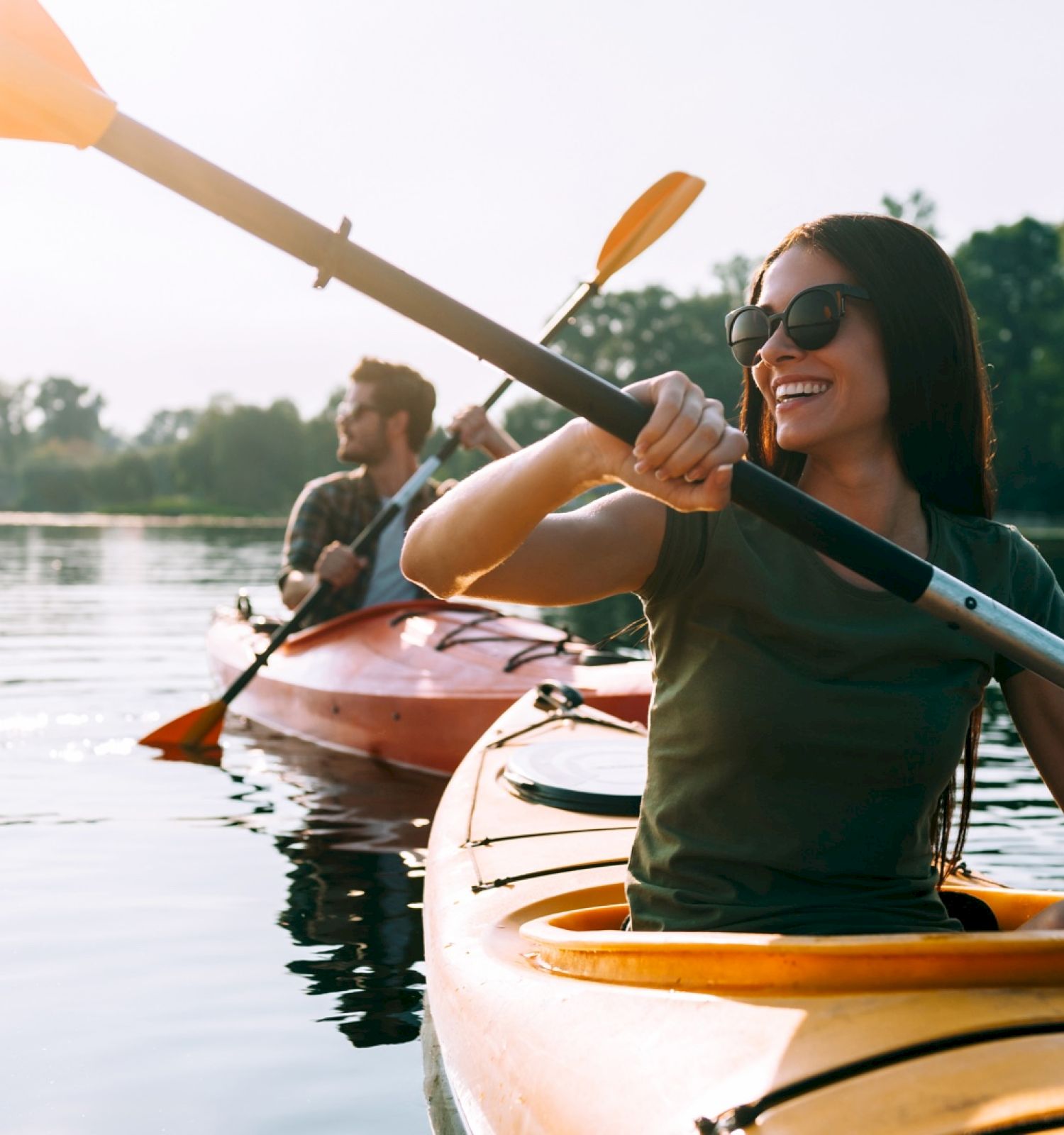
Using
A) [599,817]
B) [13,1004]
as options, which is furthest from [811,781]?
[13,1004]

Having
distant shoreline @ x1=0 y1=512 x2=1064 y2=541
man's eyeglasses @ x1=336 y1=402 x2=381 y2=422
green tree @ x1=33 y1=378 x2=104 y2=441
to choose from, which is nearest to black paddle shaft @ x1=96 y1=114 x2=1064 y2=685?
man's eyeglasses @ x1=336 y1=402 x2=381 y2=422

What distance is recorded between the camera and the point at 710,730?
186cm

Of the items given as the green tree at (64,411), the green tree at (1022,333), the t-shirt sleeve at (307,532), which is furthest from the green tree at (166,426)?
the t-shirt sleeve at (307,532)

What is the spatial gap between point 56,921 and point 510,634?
2.74 m

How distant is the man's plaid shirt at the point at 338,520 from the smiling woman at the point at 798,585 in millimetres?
5116

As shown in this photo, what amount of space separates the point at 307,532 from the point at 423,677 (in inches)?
60.8

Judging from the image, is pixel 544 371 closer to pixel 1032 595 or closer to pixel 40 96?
pixel 40 96

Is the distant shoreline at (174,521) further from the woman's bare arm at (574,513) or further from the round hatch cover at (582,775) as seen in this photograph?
the woman's bare arm at (574,513)

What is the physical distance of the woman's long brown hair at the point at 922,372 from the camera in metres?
2.07

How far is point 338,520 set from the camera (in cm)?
725

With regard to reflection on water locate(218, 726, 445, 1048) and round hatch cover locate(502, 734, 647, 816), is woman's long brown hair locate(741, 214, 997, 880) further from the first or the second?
reflection on water locate(218, 726, 445, 1048)

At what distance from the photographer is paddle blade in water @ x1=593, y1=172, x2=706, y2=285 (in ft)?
9.52

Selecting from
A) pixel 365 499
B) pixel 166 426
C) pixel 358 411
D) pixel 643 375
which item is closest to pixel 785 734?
pixel 358 411

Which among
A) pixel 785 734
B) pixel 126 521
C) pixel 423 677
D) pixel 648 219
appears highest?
pixel 648 219
